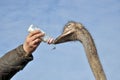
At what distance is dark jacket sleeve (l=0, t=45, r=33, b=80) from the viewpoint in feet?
26.2

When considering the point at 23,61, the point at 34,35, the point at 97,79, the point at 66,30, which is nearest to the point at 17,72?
the point at 23,61

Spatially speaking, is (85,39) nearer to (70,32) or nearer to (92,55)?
(92,55)

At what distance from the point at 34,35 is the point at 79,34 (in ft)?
3.01

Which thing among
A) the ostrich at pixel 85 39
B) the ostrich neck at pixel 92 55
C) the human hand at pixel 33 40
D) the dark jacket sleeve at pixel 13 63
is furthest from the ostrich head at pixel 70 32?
the dark jacket sleeve at pixel 13 63

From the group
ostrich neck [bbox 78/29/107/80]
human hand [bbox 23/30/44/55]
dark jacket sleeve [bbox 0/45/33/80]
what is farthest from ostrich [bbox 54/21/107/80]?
dark jacket sleeve [bbox 0/45/33/80]

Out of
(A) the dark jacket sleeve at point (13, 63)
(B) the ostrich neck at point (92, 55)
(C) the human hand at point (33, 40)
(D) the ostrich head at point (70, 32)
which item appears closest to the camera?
(B) the ostrich neck at point (92, 55)

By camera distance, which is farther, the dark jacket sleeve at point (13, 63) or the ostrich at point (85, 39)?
the dark jacket sleeve at point (13, 63)

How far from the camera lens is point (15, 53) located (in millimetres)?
8141

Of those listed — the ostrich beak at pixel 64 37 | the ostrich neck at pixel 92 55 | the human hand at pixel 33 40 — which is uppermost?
the human hand at pixel 33 40

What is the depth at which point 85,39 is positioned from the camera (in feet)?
23.0

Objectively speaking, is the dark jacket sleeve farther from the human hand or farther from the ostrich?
the ostrich

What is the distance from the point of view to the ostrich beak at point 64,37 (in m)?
7.30

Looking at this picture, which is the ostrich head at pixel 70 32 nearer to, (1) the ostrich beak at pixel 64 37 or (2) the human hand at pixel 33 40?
(1) the ostrich beak at pixel 64 37

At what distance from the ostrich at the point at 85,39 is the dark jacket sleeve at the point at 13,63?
2.76 ft
